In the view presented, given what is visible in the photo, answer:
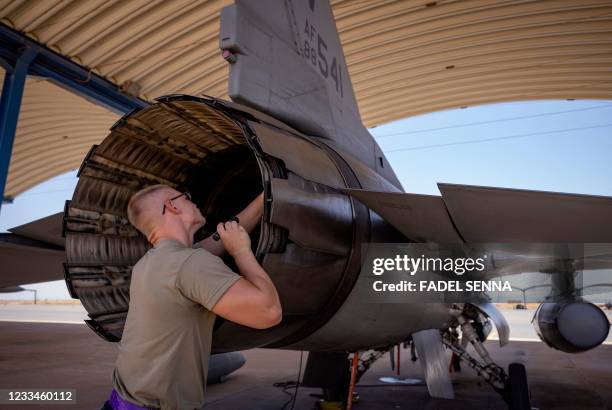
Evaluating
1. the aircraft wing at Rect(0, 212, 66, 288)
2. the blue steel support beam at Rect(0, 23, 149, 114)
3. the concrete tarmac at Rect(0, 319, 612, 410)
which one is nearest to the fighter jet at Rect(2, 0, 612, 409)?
the aircraft wing at Rect(0, 212, 66, 288)

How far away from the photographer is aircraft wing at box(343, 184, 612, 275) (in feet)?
6.73

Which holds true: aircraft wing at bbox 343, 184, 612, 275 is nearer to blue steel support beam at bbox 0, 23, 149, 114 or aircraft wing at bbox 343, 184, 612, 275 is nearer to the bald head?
the bald head

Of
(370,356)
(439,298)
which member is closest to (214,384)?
(370,356)

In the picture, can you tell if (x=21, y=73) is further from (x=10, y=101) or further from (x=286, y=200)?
(x=286, y=200)

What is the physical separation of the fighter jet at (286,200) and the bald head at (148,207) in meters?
0.38

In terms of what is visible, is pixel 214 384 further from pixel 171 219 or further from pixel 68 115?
pixel 68 115

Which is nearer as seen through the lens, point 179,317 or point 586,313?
point 179,317

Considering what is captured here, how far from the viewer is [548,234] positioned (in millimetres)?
2490

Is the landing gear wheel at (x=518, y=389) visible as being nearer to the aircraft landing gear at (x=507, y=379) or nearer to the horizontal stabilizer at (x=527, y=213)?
the aircraft landing gear at (x=507, y=379)

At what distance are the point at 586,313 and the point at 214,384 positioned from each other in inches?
166

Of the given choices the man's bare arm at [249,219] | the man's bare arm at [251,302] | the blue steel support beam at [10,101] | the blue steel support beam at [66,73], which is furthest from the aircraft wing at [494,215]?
the blue steel support beam at [66,73]
